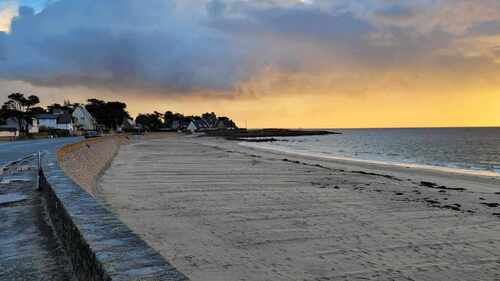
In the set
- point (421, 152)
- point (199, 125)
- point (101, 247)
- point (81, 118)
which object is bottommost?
point (421, 152)

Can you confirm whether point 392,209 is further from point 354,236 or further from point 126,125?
point 126,125

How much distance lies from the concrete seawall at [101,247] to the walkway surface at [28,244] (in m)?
0.15

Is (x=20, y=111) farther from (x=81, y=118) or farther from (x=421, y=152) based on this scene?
(x=421, y=152)

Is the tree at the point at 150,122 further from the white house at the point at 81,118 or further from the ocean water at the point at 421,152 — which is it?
the ocean water at the point at 421,152

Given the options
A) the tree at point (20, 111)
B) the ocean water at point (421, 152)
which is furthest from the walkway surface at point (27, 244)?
the tree at point (20, 111)

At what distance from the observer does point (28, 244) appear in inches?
213

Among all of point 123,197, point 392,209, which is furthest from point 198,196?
point 392,209

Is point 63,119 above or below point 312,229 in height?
above

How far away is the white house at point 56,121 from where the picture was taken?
10406cm

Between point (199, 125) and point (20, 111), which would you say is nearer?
point (20, 111)

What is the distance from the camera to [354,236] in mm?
8258

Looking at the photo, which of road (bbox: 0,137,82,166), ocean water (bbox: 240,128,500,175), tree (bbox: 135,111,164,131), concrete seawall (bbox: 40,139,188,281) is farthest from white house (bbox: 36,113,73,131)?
concrete seawall (bbox: 40,139,188,281)

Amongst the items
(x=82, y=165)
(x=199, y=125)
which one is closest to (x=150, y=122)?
(x=199, y=125)

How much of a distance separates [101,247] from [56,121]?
112190 mm
